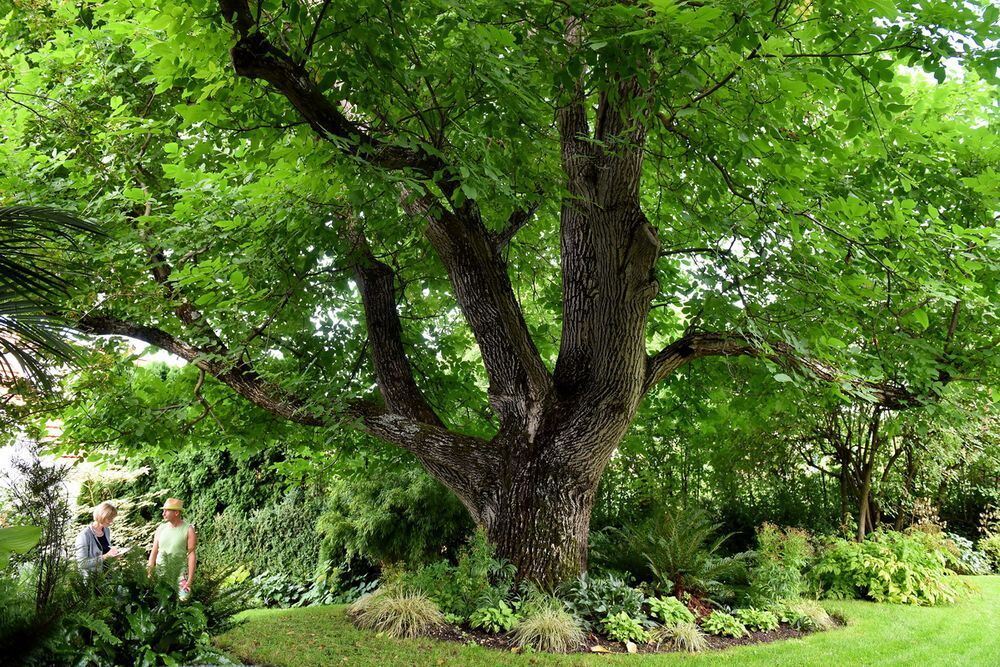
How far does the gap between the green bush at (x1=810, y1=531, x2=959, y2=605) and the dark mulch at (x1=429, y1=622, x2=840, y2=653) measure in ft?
8.23

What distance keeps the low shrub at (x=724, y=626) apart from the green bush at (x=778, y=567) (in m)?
0.73

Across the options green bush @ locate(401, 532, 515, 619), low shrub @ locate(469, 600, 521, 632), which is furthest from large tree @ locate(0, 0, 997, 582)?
low shrub @ locate(469, 600, 521, 632)

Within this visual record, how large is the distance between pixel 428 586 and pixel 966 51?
6.19 meters

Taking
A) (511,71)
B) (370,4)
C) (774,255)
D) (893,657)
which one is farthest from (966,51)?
(893,657)

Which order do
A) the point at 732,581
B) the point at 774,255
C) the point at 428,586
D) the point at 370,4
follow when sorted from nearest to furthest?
the point at 370,4
the point at 774,255
the point at 428,586
the point at 732,581

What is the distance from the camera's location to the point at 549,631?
5855 millimetres

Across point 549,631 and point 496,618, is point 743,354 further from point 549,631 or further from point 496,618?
point 496,618

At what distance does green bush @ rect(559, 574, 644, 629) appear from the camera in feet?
21.0

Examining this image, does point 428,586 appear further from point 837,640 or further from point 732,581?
point 837,640

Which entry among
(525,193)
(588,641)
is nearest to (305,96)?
(525,193)

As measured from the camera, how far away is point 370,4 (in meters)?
3.92

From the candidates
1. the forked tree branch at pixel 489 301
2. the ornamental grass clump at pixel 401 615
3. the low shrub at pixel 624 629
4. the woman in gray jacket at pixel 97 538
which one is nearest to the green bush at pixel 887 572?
the low shrub at pixel 624 629

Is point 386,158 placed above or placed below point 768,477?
above

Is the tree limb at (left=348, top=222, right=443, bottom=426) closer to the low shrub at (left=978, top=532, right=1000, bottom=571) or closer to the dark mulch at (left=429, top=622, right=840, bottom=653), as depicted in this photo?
the dark mulch at (left=429, top=622, right=840, bottom=653)
